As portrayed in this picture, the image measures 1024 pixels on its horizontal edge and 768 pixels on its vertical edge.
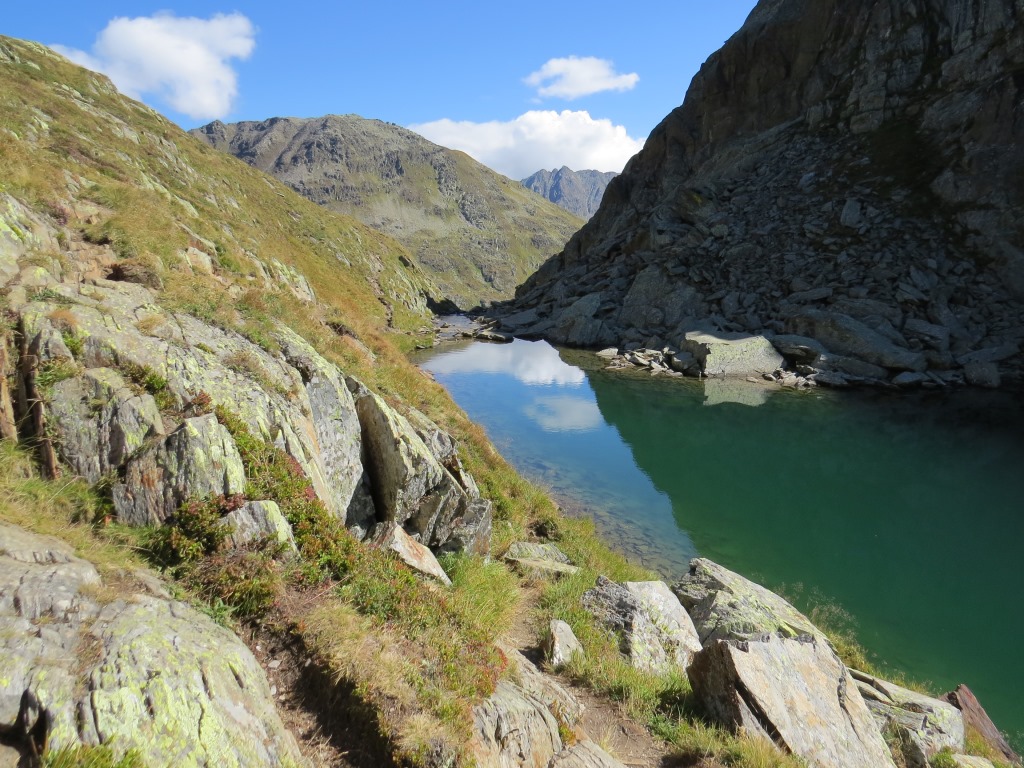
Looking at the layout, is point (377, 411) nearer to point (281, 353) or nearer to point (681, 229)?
point (281, 353)

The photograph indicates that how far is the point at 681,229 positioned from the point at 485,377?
125 feet

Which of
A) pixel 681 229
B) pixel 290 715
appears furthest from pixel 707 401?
pixel 290 715

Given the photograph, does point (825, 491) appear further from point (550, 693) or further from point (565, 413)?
point (550, 693)

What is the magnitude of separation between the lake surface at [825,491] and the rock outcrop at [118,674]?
14560mm

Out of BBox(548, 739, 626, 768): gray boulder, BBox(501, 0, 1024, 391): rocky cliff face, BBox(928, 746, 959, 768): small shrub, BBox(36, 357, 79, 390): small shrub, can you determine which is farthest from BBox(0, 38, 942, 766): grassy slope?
BBox(501, 0, 1024, 391): rocky cliff face

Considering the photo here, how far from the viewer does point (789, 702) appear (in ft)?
26.0

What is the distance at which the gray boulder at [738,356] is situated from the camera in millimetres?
48219

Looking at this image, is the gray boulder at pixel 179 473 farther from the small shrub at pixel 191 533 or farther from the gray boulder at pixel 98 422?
the gray boulder at pixel 98 422

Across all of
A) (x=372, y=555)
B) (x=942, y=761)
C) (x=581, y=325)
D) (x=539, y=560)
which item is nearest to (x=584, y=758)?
(x=372, y=555)

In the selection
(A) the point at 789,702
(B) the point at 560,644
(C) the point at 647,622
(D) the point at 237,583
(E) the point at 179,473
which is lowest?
(C) the point at 647,622

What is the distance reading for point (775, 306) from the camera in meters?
54.9

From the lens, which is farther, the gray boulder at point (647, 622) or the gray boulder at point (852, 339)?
the gray boulder at point (852, 339)

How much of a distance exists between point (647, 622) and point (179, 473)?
8996 millimetres

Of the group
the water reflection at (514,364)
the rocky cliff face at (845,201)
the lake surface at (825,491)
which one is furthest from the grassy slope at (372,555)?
the rocky cliff face at (845,201)
